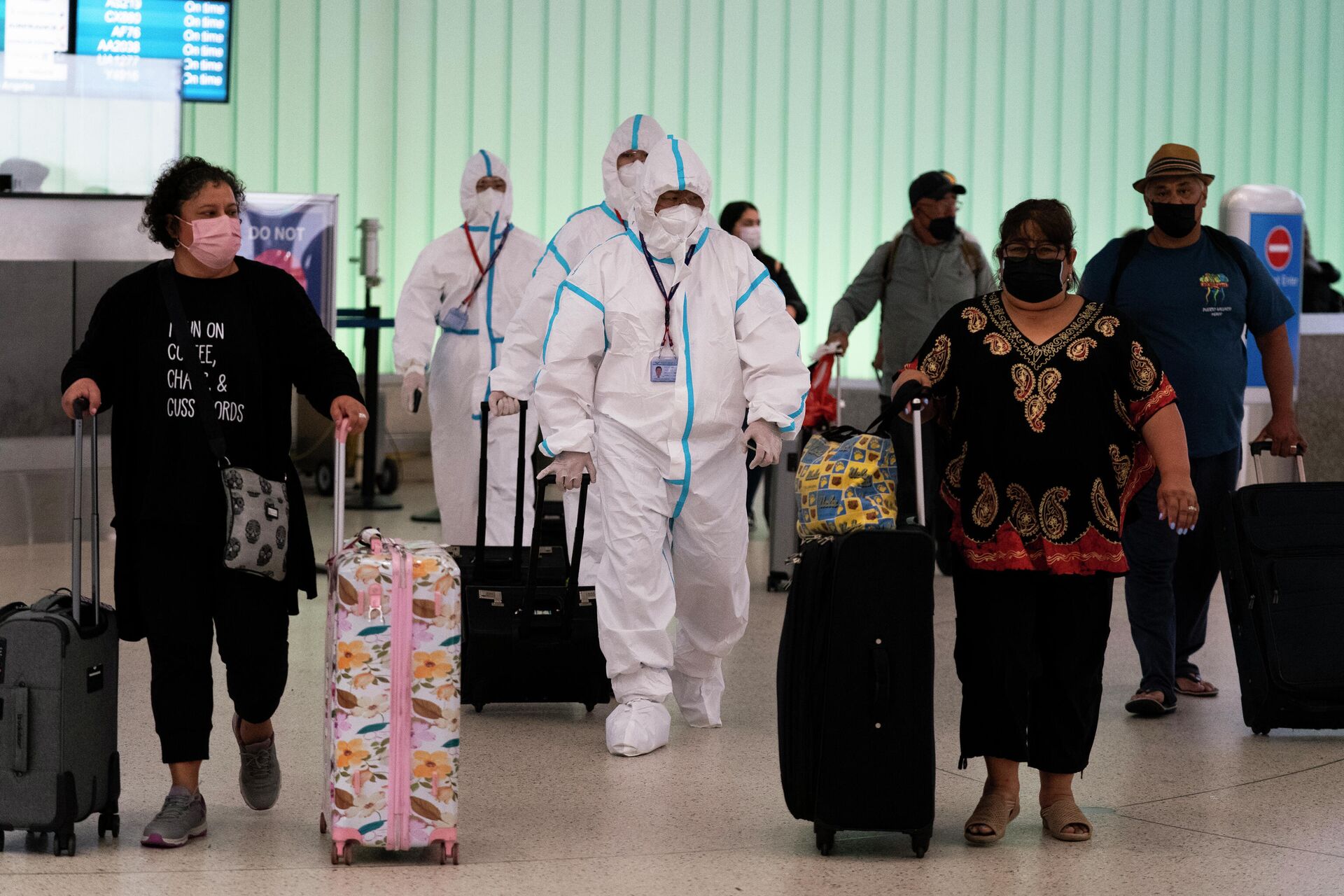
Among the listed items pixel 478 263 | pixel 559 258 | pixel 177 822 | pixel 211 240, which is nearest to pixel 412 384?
pixel 478 263

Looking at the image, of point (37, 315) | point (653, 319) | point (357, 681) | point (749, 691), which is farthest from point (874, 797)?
point (37, 315)

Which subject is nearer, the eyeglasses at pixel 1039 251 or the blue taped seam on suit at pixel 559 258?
the eyeglasses at pixel 1039 251

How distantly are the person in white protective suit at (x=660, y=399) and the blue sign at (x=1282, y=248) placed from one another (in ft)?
12.4

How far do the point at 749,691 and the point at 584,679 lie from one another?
1.85ft

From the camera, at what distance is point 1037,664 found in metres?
3.27

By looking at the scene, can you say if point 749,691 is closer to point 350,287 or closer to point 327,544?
point 327,544

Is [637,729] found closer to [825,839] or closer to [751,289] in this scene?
[825,839]

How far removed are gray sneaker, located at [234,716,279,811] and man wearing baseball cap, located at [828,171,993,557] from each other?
11.7ft

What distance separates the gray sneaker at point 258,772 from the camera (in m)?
3.37

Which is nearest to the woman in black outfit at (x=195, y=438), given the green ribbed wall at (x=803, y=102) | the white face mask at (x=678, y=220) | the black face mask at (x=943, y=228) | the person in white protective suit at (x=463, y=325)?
the white face mask at (x=678, y=220)

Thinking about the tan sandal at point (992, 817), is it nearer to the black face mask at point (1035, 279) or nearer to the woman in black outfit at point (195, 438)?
the black face mask at point (1035, 279)

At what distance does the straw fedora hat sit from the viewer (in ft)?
14.1

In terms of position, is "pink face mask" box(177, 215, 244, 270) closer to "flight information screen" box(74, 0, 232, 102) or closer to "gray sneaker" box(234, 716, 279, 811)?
"gray sneaker" box(234, 716, 279, 811)

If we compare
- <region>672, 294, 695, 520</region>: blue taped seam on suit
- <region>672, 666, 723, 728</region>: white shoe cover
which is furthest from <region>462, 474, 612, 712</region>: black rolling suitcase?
<region>672, 294, 695, 520</region>: blue taped seam on suit
